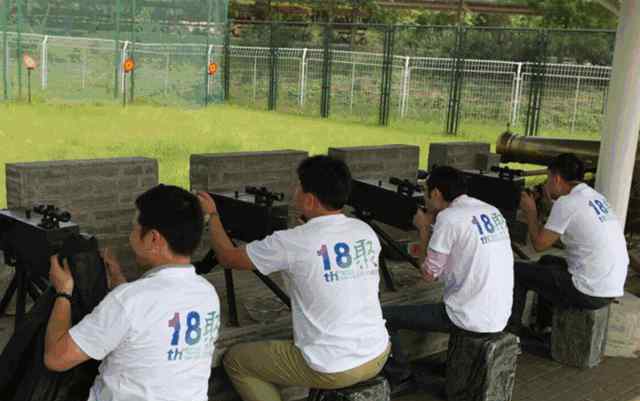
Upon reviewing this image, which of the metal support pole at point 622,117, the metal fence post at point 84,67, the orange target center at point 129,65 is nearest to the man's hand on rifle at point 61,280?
the metal support pole at point 622,117

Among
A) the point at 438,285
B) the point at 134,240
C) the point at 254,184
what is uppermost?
the point at 134,240

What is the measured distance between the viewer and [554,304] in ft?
16.6

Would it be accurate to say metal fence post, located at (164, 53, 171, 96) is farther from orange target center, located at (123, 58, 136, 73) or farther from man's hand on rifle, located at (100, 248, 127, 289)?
man's hand on rifle, located at (100, 248, 127, 289)

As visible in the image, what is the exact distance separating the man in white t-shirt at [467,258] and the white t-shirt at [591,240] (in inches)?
32.5

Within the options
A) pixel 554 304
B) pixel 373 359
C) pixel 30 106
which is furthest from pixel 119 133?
pixel 373 359

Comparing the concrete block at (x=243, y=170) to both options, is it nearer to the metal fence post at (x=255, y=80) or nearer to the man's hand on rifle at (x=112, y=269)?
the man's hand on rifle at (x=112, y=269)

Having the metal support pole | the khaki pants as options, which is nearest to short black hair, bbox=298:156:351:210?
the khaki pants

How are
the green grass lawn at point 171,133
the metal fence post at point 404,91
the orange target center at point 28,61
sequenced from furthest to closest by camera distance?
the metal fence post at point 404,91, the orange target center at point 28,61, the green grass lawn at point 171,133

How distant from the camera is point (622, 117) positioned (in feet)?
18.1

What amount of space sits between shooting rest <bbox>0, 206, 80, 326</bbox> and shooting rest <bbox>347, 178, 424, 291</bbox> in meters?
2.42

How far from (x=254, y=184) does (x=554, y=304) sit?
2.58 m

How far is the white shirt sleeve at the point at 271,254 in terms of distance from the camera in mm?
3201

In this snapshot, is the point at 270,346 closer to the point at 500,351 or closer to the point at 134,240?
the point at 134,240

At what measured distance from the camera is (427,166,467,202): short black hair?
4113 millimetres
